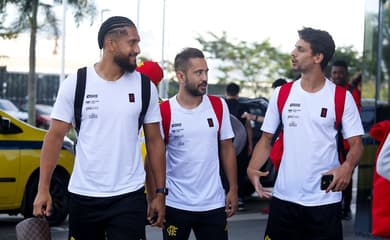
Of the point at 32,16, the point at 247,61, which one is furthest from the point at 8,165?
the point at 247,61

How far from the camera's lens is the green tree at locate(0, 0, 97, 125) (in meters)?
22.6

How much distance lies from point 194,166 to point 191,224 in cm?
37

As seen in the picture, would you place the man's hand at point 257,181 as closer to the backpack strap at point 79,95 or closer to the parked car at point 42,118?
the backpack strap at point 79,95

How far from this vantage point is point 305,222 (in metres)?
5.11

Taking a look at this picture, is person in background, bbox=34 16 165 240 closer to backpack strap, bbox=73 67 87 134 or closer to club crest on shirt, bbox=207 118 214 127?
backpack strap, bbox=73 67 87 134

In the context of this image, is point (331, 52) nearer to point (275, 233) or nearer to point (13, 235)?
point (275, 233)

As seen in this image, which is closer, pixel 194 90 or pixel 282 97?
pixel 282 97

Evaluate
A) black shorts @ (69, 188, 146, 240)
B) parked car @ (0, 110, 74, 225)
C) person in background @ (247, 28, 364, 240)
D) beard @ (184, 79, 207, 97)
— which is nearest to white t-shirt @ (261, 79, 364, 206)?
person in background @ (247, 28, 364, 240)

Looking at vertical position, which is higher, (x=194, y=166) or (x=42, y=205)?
(x=194, y=166)

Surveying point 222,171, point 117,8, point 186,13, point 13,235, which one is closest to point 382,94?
point 222,171

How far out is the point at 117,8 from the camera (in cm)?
1859

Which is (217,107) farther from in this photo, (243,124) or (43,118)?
(43,118)

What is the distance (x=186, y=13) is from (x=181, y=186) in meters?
10.5

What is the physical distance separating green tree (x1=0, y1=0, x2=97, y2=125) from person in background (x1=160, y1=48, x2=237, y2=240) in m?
16.7
